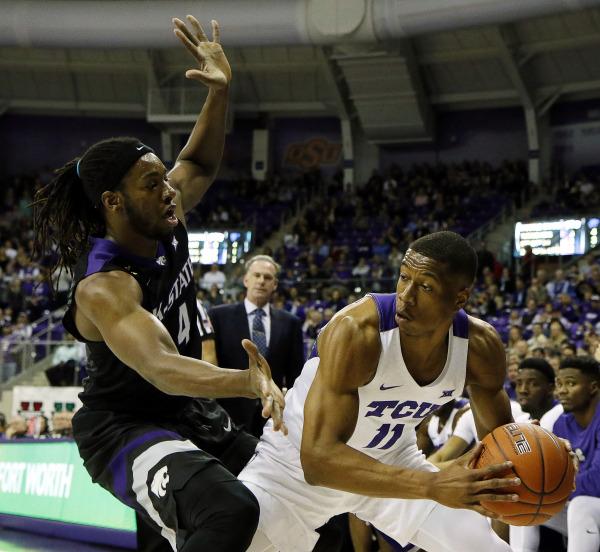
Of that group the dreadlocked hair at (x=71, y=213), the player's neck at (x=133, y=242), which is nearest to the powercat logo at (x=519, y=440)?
the player's neck at (x=133, y=242)

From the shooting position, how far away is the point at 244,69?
24.7 meters

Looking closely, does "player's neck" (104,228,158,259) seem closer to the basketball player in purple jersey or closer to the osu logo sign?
the basketball player in purple jersey

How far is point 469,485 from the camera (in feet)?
9.29

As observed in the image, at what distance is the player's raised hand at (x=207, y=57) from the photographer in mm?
4234

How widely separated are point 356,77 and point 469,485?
20601 millimetres

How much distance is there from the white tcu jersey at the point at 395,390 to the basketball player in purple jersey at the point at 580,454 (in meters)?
1.94

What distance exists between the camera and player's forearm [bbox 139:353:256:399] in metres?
2.92

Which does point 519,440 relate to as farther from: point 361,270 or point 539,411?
point 361,270

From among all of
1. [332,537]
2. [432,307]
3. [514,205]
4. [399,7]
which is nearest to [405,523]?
[332,537]

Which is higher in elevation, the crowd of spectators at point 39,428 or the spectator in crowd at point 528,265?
the spectator in crowd at point 528,265

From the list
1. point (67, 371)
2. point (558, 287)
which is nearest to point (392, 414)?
point (67, 371)

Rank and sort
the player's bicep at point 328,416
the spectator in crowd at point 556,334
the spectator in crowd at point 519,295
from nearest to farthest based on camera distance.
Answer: the player's bicep at point 328,416 < the spectator in crowd at point 556,334 < the spectator in crowd at point 519,295

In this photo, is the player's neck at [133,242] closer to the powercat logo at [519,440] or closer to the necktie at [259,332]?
the powercat logo at [519,440]

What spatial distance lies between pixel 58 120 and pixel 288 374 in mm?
23993
